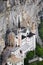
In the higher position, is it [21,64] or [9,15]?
[9,15]

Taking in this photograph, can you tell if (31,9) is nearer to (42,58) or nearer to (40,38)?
(40,38)

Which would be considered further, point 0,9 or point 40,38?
point 40,38

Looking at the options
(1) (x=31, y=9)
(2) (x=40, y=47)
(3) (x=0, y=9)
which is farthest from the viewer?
(1) (x=31, y=9)

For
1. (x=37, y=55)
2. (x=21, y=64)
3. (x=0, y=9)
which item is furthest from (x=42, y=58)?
(x=0, y=9)

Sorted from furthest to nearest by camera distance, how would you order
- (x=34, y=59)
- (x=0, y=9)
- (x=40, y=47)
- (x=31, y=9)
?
1. (x=31, y=9)
2. (x=40, y=47)
3. (x=34, y=59)
4. (x=0, y=9)

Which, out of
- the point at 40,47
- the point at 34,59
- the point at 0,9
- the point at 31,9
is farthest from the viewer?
the point at 31,9

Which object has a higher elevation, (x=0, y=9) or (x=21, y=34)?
(x=0, y=9)

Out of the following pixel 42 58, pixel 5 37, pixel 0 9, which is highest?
pixel 0 9

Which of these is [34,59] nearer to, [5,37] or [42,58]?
[42,58]
